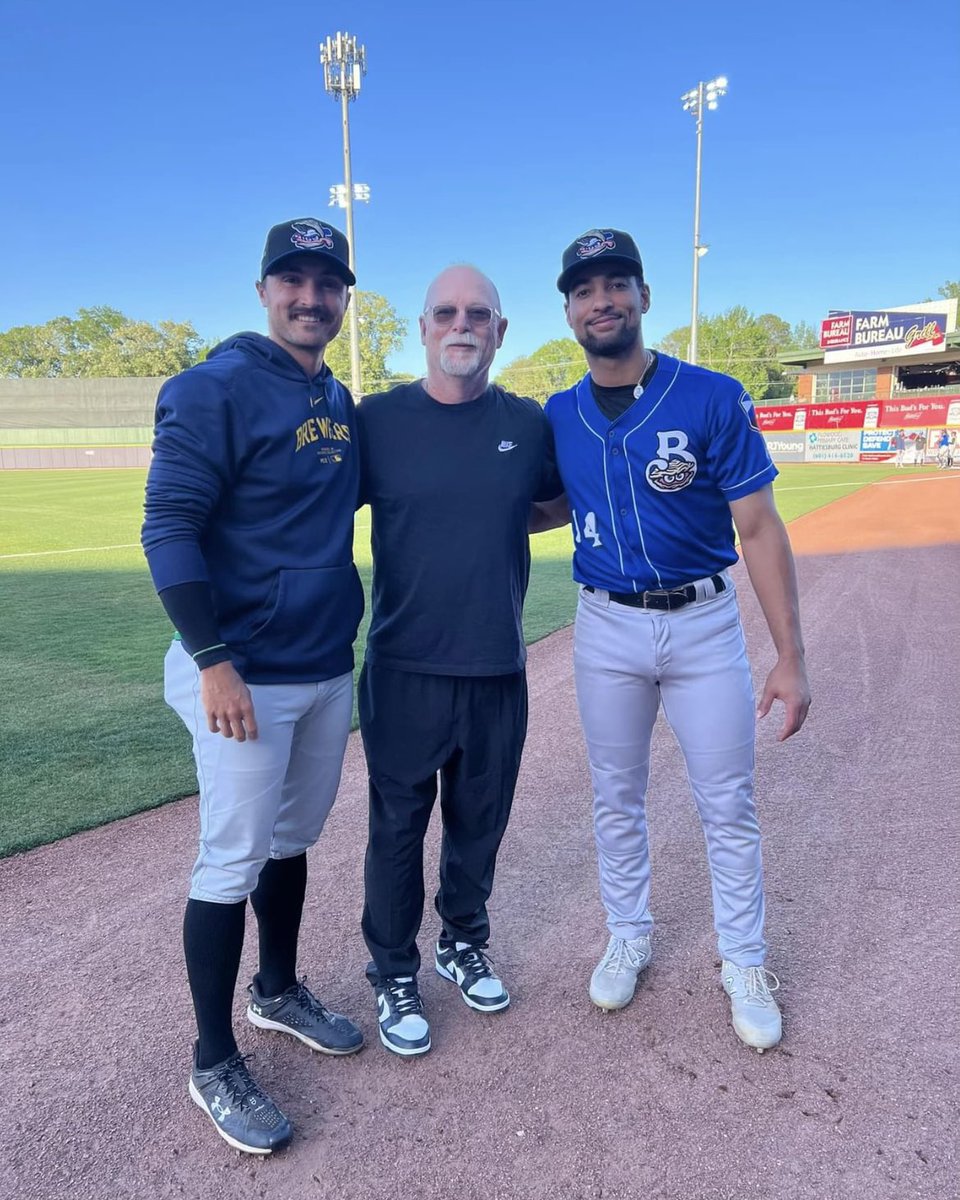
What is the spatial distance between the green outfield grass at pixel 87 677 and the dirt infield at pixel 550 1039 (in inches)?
16.2

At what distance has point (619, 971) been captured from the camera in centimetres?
268

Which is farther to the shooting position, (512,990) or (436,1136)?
(512,990)

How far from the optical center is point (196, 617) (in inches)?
80.4

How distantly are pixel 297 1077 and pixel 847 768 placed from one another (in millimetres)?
3357

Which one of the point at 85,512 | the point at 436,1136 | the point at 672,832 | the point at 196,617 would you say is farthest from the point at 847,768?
the point at 85,512

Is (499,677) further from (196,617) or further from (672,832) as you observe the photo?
(672,832)

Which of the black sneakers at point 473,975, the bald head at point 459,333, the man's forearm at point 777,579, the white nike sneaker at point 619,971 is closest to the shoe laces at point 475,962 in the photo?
the black sneakers at point 473,975

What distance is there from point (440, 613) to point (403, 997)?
1.19 meters

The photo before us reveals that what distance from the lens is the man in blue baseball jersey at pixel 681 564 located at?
8.35 ft

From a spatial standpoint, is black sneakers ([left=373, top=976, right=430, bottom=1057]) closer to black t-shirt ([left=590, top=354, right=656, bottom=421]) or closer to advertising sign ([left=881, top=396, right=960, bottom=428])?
black t-shirt ([left=590, top=354, right=656, bottom=421])

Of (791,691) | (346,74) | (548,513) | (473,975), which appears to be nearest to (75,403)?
(346,74)

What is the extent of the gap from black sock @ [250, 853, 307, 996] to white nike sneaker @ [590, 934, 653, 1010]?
97cm

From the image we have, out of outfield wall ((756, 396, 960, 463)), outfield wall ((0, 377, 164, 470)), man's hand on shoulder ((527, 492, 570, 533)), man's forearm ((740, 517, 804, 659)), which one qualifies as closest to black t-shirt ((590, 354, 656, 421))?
man's hand on shoulder ((527, 492, 570, 533))

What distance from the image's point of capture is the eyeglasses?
8.42ft
